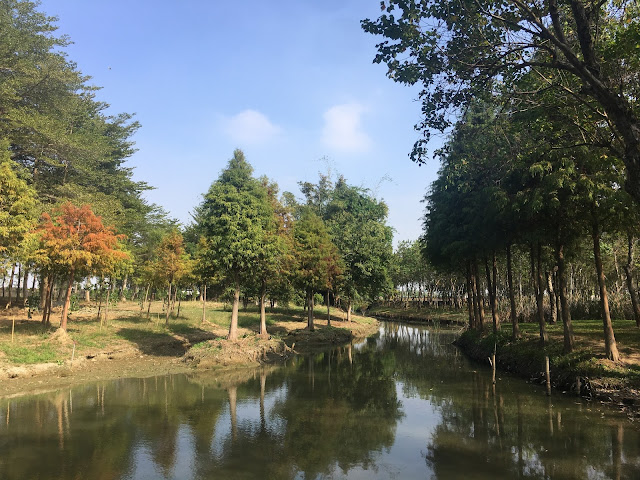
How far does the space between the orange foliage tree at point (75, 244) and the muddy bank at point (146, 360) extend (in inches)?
144

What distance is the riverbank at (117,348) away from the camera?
19953 mm

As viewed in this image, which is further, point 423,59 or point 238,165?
point 238,165

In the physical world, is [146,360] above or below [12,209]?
below

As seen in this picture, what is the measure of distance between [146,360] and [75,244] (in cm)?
849

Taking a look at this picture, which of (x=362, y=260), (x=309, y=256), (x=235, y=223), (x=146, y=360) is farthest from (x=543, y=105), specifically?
(x=362, y=260)

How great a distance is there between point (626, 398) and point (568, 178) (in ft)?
30.9

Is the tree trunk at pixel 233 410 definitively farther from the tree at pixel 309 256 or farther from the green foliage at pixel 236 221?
the tree at pixel 309 256

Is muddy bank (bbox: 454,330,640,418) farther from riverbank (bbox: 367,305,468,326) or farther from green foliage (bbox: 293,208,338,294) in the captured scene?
riverbank (bbox: 367,305,468,326)

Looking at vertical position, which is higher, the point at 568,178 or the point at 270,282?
the point at 568,178

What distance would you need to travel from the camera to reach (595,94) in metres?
8.48

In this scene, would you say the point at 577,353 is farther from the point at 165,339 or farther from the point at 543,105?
the point at 165,339

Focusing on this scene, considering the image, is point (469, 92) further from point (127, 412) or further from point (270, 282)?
point (270, 282)

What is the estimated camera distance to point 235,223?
88.3 feet

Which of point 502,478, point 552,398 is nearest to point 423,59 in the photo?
point 502,478
